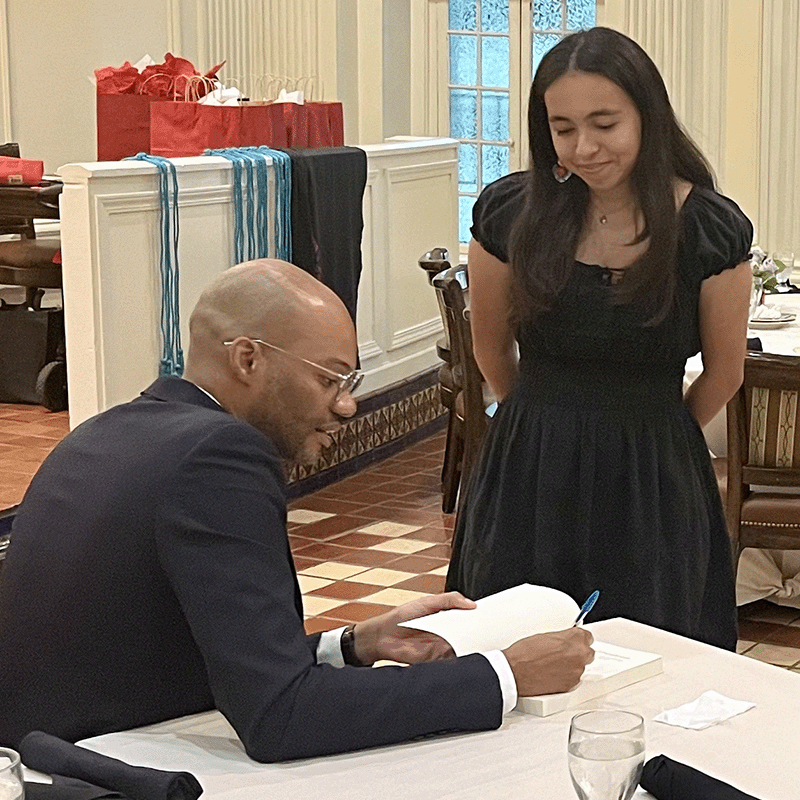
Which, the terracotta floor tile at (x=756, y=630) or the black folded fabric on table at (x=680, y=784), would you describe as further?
the terracotta floor tile at (x=756, y=630)

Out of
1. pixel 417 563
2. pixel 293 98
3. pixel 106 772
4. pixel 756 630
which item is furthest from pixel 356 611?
pixel 106 772

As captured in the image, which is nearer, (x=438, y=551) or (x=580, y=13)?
(x=438, y=551)

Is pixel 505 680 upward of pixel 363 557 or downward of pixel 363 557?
upward

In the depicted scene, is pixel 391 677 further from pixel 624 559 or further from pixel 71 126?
pixel 71 126

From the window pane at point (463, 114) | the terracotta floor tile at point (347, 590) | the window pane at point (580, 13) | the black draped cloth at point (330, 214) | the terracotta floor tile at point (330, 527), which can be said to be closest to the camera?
the terracotta floor tile at point (347, 590)

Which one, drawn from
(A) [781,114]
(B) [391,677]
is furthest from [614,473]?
(A) [781,114]

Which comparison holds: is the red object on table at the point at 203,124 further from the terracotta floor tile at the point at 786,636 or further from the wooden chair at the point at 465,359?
the terracotta floor tile at the point at 786,636

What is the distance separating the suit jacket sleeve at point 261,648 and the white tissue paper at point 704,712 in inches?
9.2

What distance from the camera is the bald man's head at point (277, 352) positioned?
2.08 meters

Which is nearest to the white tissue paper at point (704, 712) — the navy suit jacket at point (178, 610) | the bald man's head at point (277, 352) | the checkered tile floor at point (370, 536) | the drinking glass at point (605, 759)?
the navy suit jacket at point (178, 610)

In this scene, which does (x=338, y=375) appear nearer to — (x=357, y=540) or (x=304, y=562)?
(x=304, y=562)

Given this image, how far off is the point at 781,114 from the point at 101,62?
5.04 meters

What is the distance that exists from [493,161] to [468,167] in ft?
0.57

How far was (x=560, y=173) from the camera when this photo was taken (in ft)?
9.40
